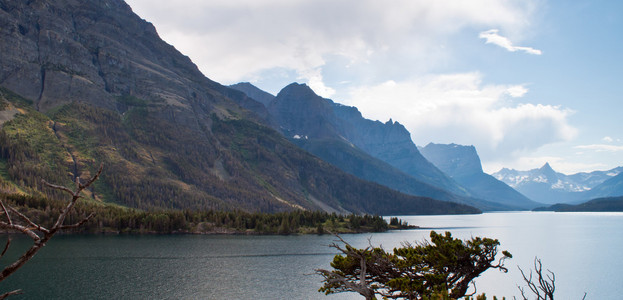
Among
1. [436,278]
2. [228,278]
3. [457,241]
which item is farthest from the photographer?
[228,278]

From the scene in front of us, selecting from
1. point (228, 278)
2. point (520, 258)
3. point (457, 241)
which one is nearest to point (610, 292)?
point (520, 258)

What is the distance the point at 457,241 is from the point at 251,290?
182 ft

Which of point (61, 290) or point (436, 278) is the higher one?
point (436, 278)

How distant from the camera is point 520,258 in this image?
128250 millimetres

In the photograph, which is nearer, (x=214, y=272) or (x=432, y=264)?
(x=432, y=264)

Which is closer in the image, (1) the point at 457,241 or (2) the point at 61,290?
(1) the point at 457,241

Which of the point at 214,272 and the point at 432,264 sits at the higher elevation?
the point at 432,264

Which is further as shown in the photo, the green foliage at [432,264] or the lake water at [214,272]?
the lake water at [214,272]

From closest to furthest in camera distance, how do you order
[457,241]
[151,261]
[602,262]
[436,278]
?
[436,278] < [457,241] < [151,261] < [602,262]

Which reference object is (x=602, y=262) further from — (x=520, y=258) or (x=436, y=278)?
(x=436, y=278)

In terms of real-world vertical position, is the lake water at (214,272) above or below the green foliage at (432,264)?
below

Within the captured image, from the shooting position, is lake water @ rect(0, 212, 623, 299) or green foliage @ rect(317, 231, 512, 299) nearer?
green foliage @ rect(317, 231, 512, 299)

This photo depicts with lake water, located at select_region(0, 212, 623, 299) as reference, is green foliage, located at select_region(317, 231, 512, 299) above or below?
above

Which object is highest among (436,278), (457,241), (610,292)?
(457,241)
